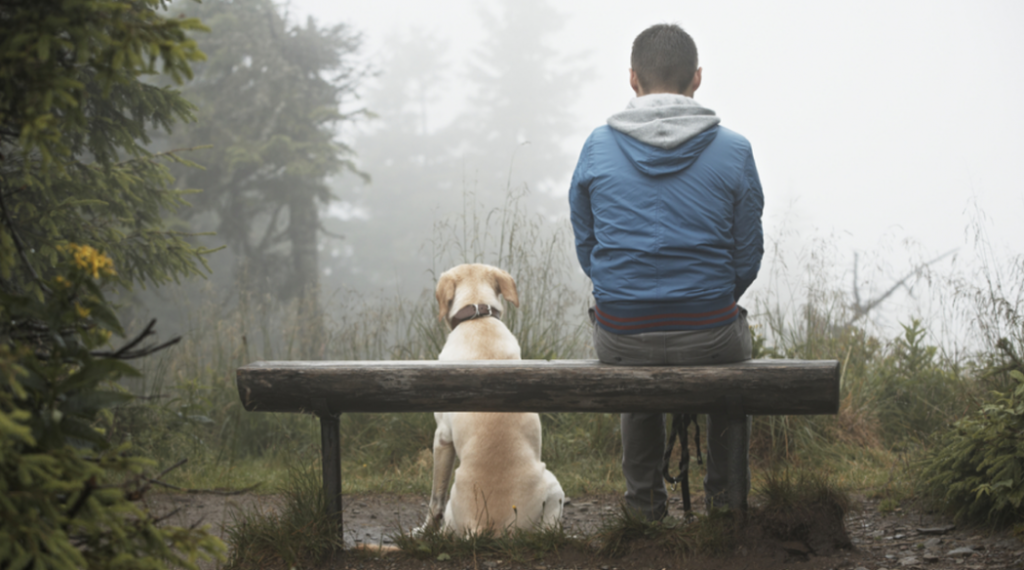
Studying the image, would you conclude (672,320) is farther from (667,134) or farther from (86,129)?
(86,129)

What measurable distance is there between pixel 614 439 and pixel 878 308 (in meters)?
2.93

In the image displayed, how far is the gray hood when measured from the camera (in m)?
2.71

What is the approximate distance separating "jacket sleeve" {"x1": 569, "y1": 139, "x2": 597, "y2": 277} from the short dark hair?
381mm

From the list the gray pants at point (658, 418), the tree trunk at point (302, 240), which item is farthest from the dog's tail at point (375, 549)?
the tree trunk at point (302, 240)

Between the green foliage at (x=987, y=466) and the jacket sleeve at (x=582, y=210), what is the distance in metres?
1.75

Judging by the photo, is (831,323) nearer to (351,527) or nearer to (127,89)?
(351,527)

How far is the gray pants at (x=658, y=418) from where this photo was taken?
2.76 meters

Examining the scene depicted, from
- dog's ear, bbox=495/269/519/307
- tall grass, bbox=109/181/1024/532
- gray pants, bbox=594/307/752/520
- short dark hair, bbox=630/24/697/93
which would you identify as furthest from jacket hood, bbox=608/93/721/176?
tall grass, bbox=109/181/1024/532

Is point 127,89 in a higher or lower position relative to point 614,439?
higher

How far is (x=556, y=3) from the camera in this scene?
146 feet

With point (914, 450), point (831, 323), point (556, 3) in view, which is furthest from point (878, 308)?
point (556, 3)

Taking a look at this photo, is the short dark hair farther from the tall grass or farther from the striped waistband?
the tall grass

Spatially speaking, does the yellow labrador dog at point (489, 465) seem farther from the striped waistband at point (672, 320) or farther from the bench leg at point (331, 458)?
the striped waistband at point (672, 320)

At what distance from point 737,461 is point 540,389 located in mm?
815
